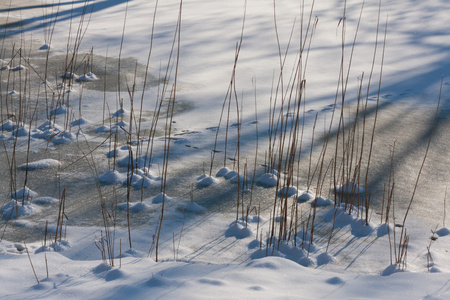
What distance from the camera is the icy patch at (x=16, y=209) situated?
202 centimetres

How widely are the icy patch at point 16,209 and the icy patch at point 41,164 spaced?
39 centimetres

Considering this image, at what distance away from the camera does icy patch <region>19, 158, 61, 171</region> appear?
248 centimetres

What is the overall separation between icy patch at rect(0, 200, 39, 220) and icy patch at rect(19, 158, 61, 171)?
15.5 inches

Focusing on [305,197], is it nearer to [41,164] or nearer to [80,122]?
[41,164]

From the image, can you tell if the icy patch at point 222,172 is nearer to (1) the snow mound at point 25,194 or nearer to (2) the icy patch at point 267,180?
(2) the icy patch at point 267,180

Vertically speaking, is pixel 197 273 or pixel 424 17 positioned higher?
pixel 424 17

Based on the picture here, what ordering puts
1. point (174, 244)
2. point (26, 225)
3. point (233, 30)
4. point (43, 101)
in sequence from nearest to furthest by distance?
point (174, 244) < point (26, 225) < point (43, 101) < point (233, 30)

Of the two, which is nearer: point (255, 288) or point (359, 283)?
point (255, 288)

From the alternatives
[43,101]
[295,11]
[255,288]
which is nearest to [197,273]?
[255,288]

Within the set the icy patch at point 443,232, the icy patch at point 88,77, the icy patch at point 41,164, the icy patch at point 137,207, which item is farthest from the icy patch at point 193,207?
the icy patch at point 88,77

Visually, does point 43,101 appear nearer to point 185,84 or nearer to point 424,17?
point 185,84

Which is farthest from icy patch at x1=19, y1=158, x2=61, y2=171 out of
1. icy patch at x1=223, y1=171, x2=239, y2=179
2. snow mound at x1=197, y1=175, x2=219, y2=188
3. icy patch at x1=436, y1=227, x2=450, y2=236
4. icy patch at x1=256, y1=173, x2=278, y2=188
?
icy patch at x1=436, y1=227, x2=450, y2=236

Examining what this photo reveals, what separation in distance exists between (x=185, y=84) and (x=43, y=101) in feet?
3.24

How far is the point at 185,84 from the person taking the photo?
12.6 ft
